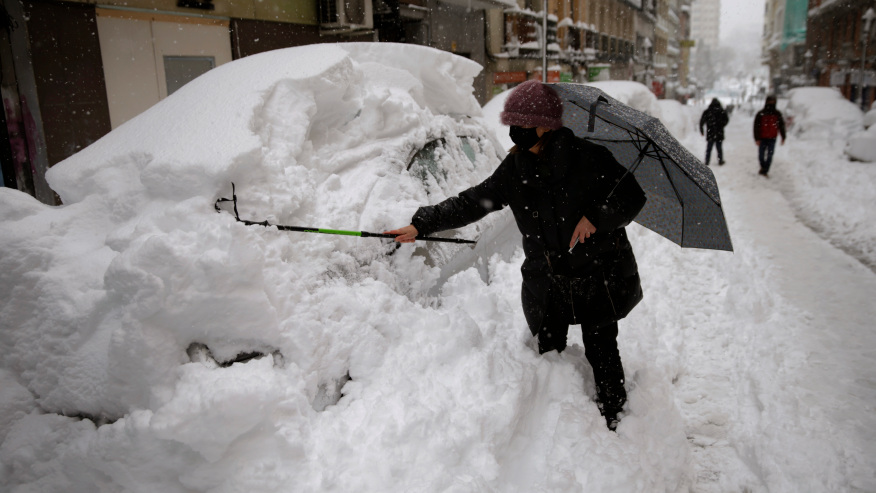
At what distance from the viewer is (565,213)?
2.74m

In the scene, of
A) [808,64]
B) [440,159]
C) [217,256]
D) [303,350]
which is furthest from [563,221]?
[808,64]

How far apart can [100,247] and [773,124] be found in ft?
38.8

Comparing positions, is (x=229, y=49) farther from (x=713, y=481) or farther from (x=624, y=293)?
(x=713, y=481)

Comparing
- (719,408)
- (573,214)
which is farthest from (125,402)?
(719,408)

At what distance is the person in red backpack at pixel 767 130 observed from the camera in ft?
35.9

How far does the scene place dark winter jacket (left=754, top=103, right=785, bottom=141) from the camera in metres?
10.9

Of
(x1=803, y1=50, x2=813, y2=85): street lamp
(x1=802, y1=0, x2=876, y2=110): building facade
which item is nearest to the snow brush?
(x1=802, y1=0, x2=876, y2=110): building facade

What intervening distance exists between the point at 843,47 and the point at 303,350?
115ft

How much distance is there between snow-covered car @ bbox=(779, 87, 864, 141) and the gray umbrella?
14.5 meters

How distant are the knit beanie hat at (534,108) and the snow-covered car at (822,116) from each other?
1526cm

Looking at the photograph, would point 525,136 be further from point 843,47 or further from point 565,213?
point 843,47

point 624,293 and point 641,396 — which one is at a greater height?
point 624,293

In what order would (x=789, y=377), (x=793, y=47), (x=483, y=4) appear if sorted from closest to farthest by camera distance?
1. (x=789, y=377)
2. (x=483, y=4)
3. (x=793, y=47)

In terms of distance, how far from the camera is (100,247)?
2475mm
